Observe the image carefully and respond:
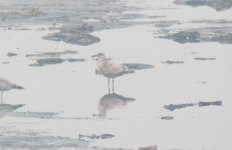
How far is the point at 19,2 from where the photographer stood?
2803 cm

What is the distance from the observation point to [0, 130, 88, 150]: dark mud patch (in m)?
11.0

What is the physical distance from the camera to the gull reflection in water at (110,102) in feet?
42.4

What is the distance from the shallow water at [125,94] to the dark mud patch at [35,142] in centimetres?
3

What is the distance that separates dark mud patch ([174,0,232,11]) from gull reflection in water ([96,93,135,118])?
12.1m

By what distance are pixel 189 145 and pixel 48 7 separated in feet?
53.2

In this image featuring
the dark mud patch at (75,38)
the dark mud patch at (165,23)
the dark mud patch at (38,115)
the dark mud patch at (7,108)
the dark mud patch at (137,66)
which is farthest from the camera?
the dark mud patch at (165,23)

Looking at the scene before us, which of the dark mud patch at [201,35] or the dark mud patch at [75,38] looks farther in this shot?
the dark mud patch at [201,35]

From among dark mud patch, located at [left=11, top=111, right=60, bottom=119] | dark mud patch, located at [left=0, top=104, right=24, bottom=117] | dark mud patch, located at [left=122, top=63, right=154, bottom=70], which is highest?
dark mud patch, located at [left=122, top=63, right=154, bottom=70]

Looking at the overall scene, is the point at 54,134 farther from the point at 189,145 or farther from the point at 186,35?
the point at 186,35

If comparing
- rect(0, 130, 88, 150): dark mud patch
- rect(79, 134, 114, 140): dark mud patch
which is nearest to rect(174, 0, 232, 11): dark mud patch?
rect(79, 134, 114, 140): dark mud patch

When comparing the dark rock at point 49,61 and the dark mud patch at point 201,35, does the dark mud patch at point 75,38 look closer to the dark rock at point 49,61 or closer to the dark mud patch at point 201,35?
the dark rock at point 49,61

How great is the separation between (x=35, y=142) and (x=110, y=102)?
2.48m

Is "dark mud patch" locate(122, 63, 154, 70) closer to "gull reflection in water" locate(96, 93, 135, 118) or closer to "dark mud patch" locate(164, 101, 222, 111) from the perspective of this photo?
"gull reflection in water" locate(96, 93, 135, 118)

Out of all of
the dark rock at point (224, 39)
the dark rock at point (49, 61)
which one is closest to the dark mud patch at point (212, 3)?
the dark rock at point (224, 39)
